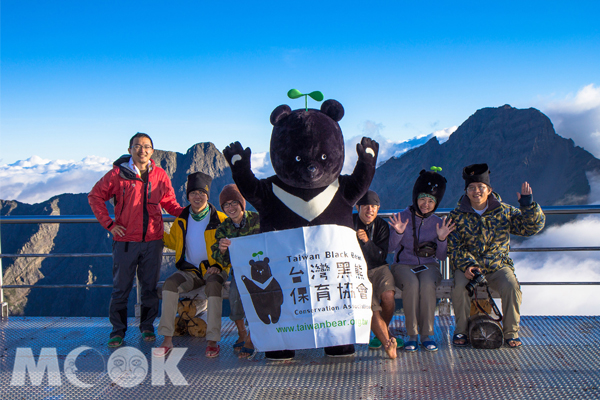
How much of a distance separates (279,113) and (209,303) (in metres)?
1.56

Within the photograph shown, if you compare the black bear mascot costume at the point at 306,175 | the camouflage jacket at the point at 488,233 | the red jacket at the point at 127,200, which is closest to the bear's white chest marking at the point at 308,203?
the black bear mascot costume at the point at 306,175

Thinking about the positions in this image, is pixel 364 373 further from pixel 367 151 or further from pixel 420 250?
pixel 367 151

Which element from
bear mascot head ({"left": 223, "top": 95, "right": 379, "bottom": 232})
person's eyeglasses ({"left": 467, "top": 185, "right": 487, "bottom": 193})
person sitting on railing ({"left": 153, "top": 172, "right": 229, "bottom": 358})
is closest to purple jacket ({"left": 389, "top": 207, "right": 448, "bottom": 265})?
person's eyeglasses ({"left": 467, "top": 185, "right": 487, "bottom": 193})

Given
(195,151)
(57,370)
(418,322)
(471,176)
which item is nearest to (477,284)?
(418,322)

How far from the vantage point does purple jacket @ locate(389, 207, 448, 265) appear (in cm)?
341

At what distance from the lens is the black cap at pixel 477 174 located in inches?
131

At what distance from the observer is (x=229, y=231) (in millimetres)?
3371

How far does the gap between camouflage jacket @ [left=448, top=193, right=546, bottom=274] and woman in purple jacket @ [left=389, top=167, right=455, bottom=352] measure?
0.38 feet

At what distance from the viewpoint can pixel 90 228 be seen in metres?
122

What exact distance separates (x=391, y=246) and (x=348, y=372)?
1086 millimetres

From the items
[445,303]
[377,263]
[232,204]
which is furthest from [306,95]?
[445,303]

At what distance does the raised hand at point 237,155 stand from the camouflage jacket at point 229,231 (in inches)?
21.4

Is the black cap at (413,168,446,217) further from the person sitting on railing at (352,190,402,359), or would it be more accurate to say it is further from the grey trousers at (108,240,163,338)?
the grey trousers at (108,240,163,338)

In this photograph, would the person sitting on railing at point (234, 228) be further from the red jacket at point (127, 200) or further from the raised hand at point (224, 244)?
the red jacket at point (127, 200)
